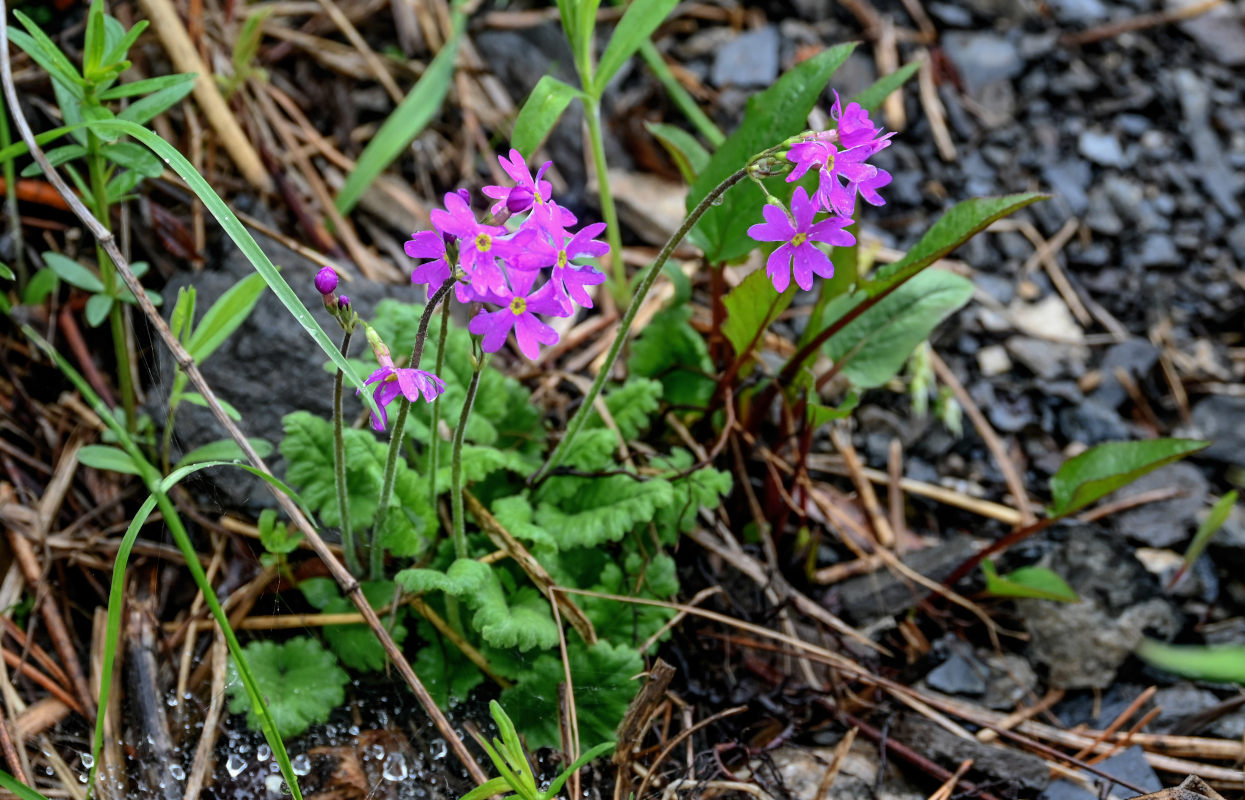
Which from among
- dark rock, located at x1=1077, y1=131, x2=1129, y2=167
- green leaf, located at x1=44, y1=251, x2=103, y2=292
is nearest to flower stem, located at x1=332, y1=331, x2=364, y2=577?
green leaf, located at x1=44, y1=251, x2=103, y2=292

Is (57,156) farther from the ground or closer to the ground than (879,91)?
farther from the ground

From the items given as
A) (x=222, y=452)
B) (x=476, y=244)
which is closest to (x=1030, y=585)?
(x=476, y=244)

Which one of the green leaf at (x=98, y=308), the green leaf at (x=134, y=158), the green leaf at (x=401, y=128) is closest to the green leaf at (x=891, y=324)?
the green leaf at (x=401, y=128)

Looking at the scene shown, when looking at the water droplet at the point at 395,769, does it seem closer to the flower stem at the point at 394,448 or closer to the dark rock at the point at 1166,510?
the flower stem at the point at 394,448

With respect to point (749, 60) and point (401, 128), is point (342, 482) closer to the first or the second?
point (401, 128)

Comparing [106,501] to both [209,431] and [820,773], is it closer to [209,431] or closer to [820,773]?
[209,431]

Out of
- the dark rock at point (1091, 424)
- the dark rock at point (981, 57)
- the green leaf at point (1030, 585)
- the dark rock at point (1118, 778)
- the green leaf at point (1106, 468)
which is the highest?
the dark rock at point (981, 57)

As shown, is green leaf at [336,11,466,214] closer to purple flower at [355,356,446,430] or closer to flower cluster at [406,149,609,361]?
flower cluster at [406,149,609,361]
